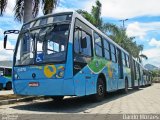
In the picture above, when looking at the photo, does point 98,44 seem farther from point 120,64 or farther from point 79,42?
point 120,64

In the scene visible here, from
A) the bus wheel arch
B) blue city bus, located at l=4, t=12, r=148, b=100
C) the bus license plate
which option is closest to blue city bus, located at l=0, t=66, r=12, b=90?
the bus wheel arch

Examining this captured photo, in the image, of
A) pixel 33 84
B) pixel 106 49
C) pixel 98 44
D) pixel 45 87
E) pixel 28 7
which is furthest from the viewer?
pixel 28 7

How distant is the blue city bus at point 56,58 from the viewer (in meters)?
10.2

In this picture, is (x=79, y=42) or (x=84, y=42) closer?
(x=79, y=42)

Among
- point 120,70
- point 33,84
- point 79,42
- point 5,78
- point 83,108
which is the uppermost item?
point 79,42

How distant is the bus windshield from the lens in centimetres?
1045

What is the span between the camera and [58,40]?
10.6 m

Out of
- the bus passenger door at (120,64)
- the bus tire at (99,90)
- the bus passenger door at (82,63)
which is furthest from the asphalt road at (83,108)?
the bus passenger door at (120,64)

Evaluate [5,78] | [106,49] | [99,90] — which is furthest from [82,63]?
[5,78]

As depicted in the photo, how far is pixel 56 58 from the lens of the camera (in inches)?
409

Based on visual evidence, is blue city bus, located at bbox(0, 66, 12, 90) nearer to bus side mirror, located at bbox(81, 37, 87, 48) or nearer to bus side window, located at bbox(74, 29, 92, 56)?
bus side window, located at bbox(74, 29, 92, 56)

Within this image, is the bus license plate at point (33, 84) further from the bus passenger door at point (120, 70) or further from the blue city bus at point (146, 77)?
the blue city bus at point (146, 77)

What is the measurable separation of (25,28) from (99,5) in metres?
31.0

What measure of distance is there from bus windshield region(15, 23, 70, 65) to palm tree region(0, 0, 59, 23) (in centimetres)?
532
